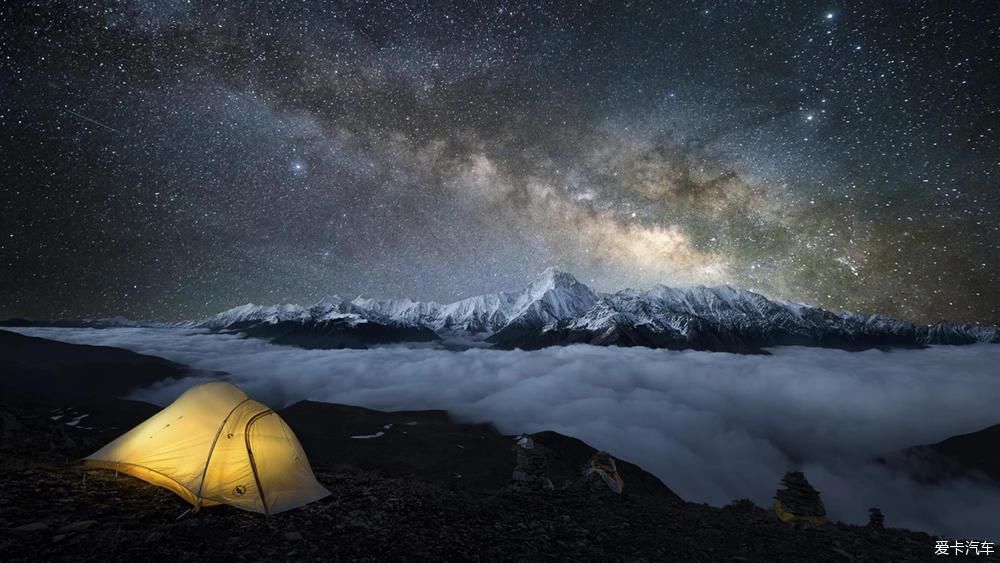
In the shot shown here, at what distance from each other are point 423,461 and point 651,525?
63.8 metres

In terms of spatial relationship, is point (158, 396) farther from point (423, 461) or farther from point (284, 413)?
point (423, 461)

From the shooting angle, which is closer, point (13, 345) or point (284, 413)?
point (284, 413)

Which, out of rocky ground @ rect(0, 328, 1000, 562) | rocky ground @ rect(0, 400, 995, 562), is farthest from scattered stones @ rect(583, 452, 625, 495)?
rocky ground @ rect(0, 400, 995, 562)

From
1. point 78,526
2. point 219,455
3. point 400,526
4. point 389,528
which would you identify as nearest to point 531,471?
point 400,526

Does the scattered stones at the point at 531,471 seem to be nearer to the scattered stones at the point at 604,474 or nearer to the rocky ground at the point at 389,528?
the rocky ground at the point at 389,528

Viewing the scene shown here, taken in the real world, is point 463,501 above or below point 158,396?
above

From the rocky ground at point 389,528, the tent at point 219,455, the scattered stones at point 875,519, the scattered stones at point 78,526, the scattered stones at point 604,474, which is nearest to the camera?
the scattered stones at point 78,526

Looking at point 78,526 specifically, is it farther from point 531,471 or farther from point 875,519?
point 875,519

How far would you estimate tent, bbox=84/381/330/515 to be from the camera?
11.0 metres

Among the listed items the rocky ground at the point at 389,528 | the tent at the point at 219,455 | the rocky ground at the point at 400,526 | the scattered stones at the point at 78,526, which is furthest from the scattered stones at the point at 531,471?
the scattered stones at the point at 78,526

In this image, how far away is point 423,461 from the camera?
233 feet

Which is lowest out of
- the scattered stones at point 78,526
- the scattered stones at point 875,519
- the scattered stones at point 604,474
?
the scattered stones at point 875,519

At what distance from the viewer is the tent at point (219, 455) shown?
1099cm

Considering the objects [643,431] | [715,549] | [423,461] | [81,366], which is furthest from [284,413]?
[643,431]
